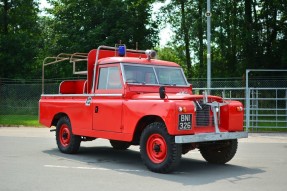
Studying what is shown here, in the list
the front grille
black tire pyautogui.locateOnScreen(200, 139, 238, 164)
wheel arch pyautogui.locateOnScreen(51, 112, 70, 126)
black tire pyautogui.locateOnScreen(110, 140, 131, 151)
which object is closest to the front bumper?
the front grille

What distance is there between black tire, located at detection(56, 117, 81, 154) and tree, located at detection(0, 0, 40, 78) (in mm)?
24317

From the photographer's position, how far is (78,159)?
31.4 feet

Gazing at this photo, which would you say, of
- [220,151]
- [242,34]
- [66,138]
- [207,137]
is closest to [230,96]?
[220,151]

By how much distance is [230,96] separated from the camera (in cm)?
1725

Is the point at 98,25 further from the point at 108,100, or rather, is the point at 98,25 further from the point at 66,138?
the point at 108,100

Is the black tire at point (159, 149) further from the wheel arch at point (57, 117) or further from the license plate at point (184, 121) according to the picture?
the wheel arch at point (57, 117)

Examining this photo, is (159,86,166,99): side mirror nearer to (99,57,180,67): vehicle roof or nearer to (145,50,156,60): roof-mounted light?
(99,57,180,67): vehicle roof

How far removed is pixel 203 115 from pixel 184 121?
0.73 m

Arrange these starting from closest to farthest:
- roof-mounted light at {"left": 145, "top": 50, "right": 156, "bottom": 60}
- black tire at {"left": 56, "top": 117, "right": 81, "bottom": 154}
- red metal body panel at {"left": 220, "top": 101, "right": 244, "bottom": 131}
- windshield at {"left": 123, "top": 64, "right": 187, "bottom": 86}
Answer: red metal body panel at {"left": 220, "top": 101, "right": 244, "bottom": 131} → windshield at {"left": 123, "top": 64, "right": 187, "bottom": 86} → roof-mounted light at {"left": 145, "top": 50, "right": 156, "bottom": 60} → black tire at {"left": 56, "top": 117, "right": 81, "bottom": 154}

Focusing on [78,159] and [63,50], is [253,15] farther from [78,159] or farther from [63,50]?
[78,159]

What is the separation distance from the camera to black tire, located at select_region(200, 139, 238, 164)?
880cm

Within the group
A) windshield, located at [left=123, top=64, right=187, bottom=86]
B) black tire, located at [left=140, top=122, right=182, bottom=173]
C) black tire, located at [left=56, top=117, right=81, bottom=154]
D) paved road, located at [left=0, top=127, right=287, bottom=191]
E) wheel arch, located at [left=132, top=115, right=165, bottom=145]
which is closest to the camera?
paved road, located at [left=0, top=127, right=287, bottom=191]

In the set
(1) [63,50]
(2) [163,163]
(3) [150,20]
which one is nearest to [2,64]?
(1) [63,50]

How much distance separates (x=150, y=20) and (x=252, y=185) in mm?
28776
